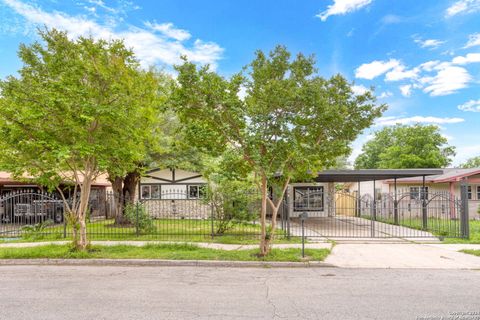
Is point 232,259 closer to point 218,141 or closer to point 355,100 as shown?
point 218,141

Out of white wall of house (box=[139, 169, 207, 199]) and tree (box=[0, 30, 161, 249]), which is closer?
tree (box=[0, 30, 161, 249])

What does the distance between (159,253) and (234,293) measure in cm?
387

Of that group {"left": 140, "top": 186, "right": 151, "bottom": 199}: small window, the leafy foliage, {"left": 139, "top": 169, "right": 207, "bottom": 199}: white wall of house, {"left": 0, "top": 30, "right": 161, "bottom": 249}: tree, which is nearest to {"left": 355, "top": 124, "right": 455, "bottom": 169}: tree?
{"left": 139, "top": 169, "right": 207, "bottom": 199}: white wall of house

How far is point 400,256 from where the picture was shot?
9.14 meters

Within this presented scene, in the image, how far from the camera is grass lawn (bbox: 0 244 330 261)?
8555 millimetres

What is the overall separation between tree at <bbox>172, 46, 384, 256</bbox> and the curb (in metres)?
0.71

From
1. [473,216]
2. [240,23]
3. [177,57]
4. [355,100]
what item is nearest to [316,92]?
[355,100]

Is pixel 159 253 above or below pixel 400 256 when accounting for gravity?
above

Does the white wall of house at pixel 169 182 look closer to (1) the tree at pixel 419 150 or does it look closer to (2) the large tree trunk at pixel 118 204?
(2) the large tree trunk at pixel 118 204

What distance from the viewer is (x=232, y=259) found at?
844 cm

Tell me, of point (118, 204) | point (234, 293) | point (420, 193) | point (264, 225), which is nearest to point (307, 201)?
point (420, 193)

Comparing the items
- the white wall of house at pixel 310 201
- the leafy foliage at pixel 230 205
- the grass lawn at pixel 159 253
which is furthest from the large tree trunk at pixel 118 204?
the white wall of house at pixel 310 201

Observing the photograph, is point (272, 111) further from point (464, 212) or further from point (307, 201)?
point (307, 201)

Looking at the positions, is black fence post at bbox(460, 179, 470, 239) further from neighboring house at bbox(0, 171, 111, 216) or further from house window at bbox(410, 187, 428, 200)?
neighboring house at bbox(0, 171, 111, 216)
